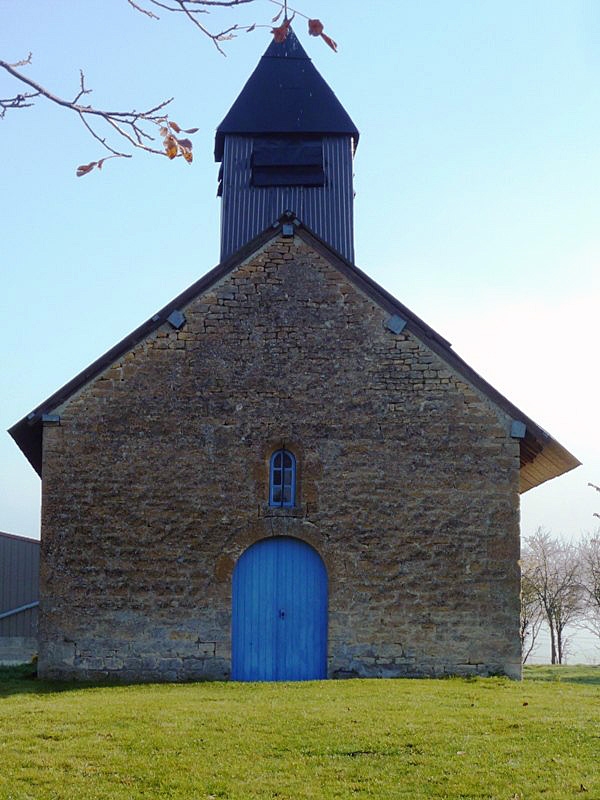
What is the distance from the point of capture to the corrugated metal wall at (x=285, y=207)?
22469 millimetres

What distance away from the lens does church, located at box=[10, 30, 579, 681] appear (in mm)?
16109

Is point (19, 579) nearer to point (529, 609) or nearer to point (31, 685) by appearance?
point (529, 609)

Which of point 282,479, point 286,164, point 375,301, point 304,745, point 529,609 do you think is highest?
point 286,164

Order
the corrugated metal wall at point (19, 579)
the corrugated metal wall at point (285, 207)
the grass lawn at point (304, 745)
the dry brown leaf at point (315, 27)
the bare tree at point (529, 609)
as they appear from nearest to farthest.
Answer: the dry brown leaf at point (315, 27) < the grass lawn at point (304, 745) < the corrugated metal wall at point (285, 207) < the corrugated metal wall at point (19, 579) < the bare tree at point (529, 609)

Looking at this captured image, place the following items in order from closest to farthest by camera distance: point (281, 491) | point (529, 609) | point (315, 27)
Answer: point (315, 27) → point (281, 491) → point (529, 609)

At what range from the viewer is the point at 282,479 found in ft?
55.0

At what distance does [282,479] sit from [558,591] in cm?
1728

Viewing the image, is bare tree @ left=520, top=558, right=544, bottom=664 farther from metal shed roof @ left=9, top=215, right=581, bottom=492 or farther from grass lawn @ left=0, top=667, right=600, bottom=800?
grass lawn @ left=0, top=667, right=600, bottom=800

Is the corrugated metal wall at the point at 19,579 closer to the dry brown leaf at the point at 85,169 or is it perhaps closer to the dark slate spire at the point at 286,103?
the dark slate spire at the point at 286,103

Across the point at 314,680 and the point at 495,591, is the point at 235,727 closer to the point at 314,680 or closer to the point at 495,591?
the point at 314,680

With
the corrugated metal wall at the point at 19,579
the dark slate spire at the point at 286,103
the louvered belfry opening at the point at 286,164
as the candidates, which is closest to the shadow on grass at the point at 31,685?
the louvered belfry opening at the point at 286,164

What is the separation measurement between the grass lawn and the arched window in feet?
10.8

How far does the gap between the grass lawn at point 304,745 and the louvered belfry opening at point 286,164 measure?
440 inches

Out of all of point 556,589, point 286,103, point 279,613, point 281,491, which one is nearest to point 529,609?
point 556,589
